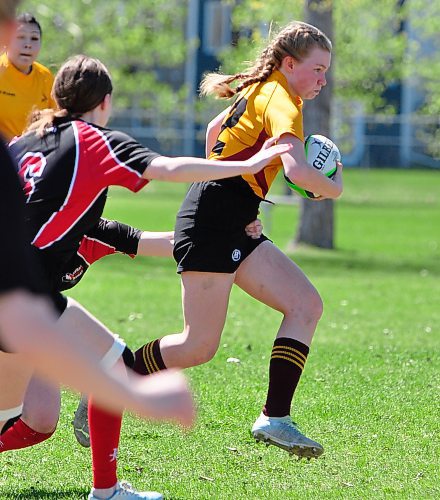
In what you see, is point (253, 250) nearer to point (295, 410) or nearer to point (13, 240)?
point (295, 410)

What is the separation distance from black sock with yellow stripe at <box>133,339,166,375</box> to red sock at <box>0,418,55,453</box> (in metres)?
0.62

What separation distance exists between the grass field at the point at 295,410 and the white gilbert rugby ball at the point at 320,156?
4.38 feet

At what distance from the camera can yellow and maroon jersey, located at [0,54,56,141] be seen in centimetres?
837

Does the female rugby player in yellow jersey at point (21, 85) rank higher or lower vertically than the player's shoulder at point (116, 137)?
lower

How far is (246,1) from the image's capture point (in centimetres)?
3091

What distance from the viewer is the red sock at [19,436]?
4.82 metres

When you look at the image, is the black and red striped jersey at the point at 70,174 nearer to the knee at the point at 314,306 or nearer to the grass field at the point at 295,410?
the grass field at the point at 295,410

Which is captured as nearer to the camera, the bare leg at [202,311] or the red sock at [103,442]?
the red sock at [103,442]

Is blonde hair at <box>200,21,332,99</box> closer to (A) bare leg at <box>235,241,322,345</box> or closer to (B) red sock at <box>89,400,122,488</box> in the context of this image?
(A) bare leg at <box>235,241,322,345</box>

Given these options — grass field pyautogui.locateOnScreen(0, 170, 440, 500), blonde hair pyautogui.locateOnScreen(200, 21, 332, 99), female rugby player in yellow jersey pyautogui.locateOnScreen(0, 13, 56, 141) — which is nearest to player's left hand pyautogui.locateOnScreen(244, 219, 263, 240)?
blonde hair pyautogui.locateOnScreen(200, 21, 332, 99)

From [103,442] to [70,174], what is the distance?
1.07 metres

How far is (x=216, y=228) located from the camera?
5.19m

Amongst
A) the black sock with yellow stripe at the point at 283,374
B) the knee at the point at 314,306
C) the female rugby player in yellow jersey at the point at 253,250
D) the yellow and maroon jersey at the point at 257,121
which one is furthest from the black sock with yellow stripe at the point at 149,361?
the yellow and maroon jersey at the point at 257,121

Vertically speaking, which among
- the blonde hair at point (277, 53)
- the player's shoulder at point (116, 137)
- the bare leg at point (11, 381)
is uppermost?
the blonde hair at point (277, 53)
